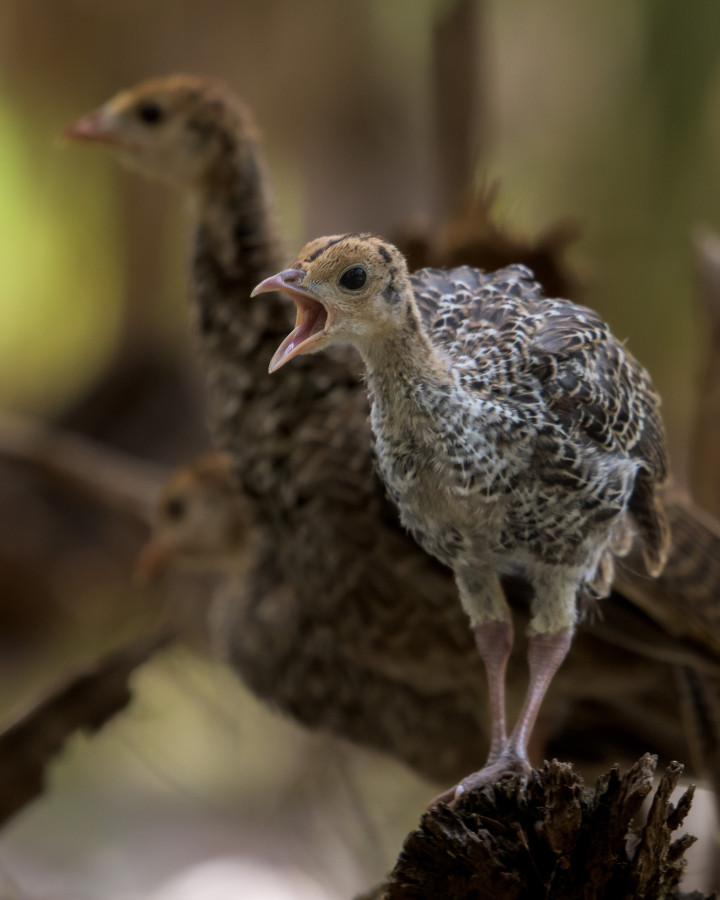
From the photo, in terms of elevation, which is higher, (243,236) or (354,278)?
(243,236)

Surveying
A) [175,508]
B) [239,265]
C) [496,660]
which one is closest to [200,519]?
[175,508]

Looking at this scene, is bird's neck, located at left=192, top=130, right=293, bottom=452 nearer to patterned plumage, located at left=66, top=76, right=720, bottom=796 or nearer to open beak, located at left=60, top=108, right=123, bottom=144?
patterned plumage, located at left=66, top=76, right=720, bottom=796

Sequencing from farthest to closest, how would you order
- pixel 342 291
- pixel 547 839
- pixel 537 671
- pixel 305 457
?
1. pixel 305 457
2. pixel 537 671
3. pixel 547 839
4. pixel 342 291

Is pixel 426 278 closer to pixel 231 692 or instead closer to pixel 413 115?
pixel 231 692

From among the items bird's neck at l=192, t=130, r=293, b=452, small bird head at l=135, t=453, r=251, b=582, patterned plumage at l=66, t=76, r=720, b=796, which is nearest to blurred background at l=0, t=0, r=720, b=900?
small bird head at l=135, t=453, r=251, b=582

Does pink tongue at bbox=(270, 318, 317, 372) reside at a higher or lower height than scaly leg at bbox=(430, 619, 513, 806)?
lower

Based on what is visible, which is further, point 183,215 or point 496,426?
point 183,215

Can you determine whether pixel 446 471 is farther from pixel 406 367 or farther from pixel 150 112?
pixel 150 112

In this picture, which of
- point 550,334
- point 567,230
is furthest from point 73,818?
point 550,334
